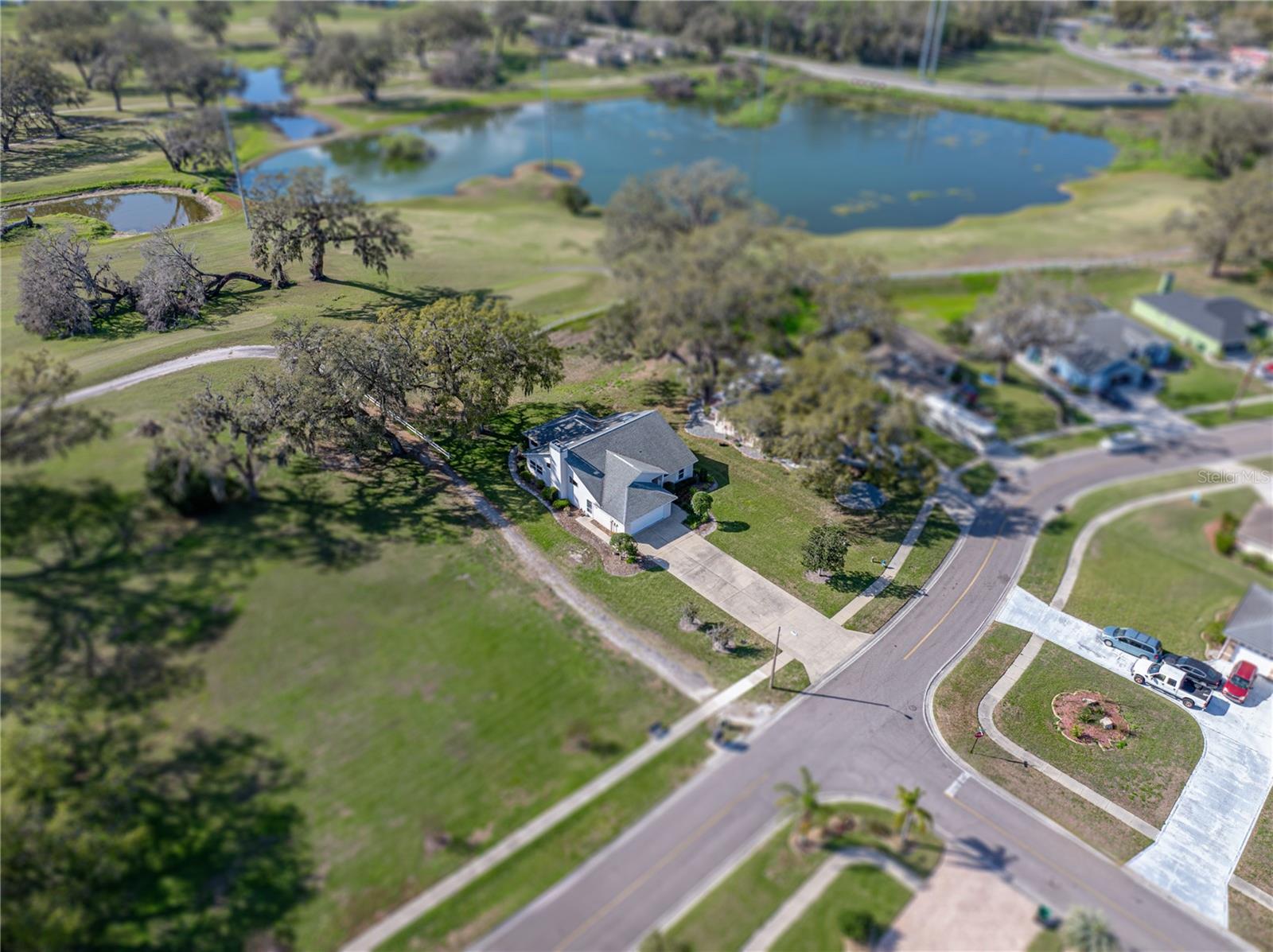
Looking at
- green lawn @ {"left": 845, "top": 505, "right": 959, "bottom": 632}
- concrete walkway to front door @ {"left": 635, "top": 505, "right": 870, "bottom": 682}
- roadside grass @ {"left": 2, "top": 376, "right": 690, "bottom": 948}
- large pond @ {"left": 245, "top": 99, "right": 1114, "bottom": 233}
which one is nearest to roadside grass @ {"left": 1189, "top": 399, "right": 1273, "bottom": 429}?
green lawn @ {"left": 845, "top": 505, "right": 959, "bottom": 632}

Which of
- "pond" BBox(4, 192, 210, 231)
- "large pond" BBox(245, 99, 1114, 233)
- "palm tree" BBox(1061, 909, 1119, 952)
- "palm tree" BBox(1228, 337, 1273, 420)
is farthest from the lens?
"large pond" BBox(245, 99, 1114, 233)

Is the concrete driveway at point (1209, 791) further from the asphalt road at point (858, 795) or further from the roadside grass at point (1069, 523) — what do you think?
the roadside grass at point (1069, 523)

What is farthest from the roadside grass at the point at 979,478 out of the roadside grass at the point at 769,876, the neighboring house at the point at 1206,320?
the neighboring house at the point at 1206,320

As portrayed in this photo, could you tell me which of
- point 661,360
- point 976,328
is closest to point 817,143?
point 976,328

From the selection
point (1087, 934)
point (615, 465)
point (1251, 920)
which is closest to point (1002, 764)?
point (1087, 934)

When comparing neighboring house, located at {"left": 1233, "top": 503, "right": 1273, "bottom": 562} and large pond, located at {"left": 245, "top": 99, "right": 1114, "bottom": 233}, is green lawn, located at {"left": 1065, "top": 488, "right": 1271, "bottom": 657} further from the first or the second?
large pond, located at {"left": 245, "top": 99, "right": 1114, "bottom": 233}

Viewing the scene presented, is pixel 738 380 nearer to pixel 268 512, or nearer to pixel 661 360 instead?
pixel 661 360

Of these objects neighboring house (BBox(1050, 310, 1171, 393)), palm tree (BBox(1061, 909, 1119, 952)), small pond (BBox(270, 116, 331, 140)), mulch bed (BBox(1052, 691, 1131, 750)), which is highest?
small pond (BBox(270, 116, 331, 140))
